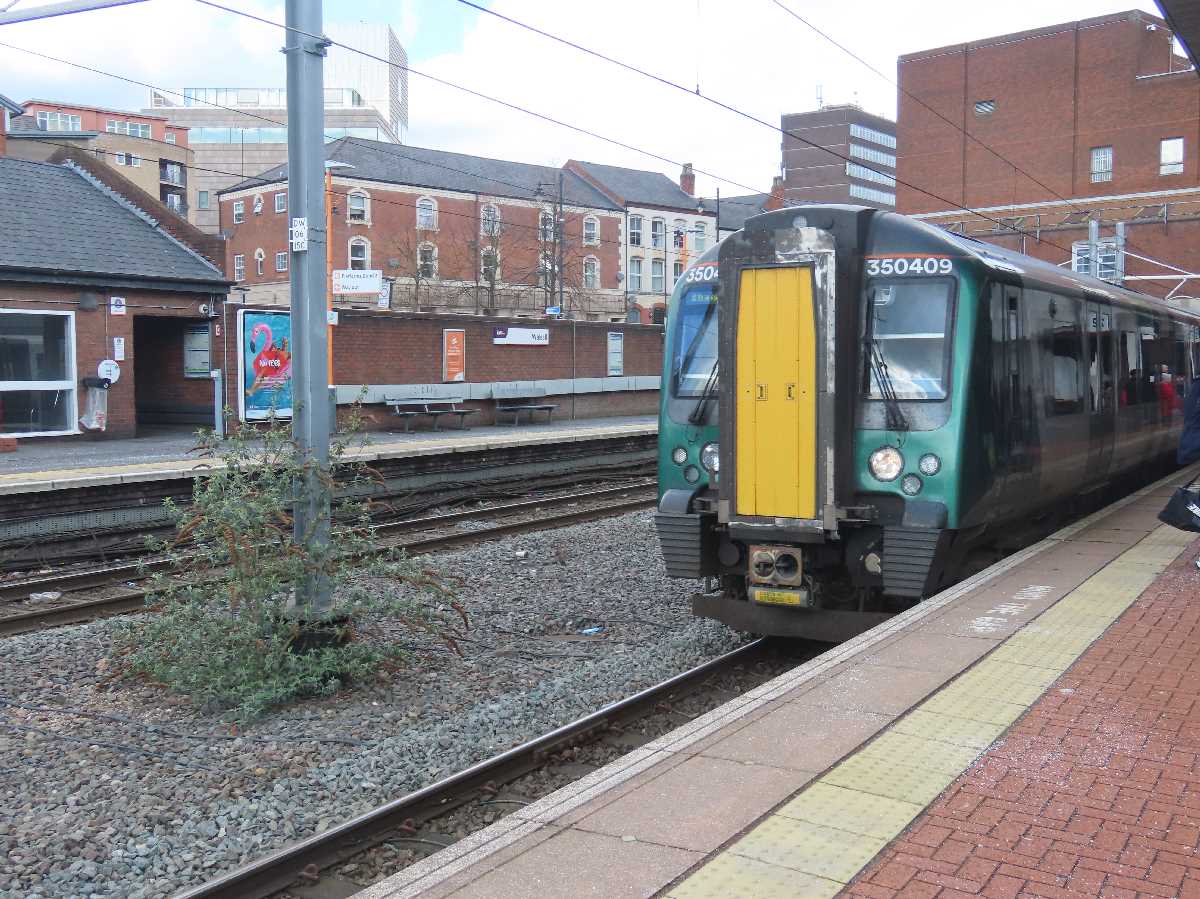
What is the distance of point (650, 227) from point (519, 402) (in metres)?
38.6

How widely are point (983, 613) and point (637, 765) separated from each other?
3604mm

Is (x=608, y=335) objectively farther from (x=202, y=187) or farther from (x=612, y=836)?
(x=202, y=187)

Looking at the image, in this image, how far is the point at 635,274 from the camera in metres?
65.6

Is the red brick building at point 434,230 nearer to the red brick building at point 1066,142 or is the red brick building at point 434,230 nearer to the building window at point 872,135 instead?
the red brick building at point 1066,142

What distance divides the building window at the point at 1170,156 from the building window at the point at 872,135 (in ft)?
219

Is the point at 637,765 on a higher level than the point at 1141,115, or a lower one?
lower

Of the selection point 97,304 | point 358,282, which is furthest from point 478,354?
point 97,304

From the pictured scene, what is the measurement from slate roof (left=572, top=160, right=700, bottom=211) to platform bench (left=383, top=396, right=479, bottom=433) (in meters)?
39.8

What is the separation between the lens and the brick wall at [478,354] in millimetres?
25000

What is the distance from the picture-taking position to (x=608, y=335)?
108 ft

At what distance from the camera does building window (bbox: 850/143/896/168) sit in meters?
114

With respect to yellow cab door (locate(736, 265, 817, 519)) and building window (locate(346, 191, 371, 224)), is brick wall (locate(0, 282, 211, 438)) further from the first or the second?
building window (locate(346, 191, 371, 224))

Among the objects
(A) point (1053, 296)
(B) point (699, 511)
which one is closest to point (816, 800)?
(B) point (699, 511)

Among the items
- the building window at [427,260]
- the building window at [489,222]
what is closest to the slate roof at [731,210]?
the building window at [489,222]
